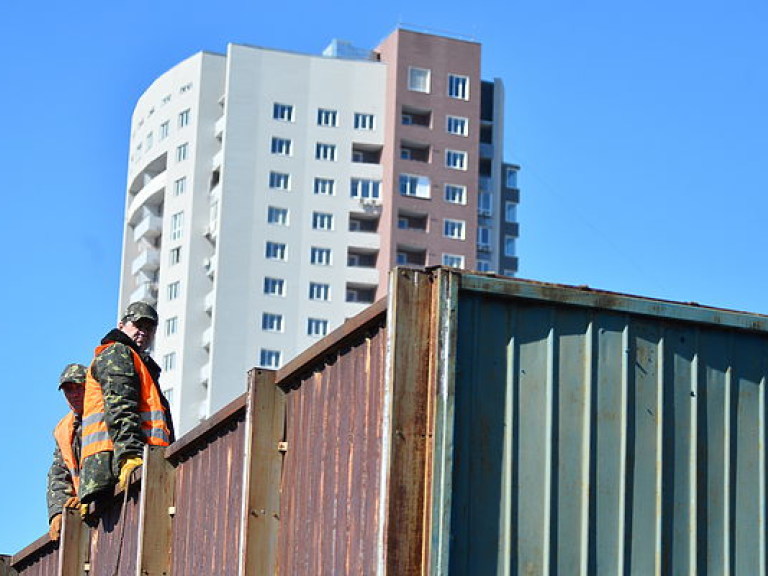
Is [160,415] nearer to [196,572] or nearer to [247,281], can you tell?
[196,572]

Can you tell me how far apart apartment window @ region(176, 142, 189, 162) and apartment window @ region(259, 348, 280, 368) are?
542 inches

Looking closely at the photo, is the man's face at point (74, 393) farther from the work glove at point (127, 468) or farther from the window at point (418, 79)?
the window at point (418, 79)

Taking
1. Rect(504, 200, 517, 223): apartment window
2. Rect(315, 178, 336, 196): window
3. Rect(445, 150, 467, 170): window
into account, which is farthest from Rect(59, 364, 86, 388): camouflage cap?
Rect(504, 200, 517, 223): apartment window

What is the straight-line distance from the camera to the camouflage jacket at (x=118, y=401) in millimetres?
12398

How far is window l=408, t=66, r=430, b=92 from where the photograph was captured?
382 feet

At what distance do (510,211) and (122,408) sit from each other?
385 ft

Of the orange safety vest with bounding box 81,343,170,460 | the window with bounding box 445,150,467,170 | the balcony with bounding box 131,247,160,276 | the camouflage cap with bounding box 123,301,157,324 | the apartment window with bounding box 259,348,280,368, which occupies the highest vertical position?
the window with bounding box 445,150,467,170

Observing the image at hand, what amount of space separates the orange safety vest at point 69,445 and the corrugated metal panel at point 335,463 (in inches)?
212

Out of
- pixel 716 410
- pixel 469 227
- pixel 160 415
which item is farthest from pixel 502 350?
pixel 469 227

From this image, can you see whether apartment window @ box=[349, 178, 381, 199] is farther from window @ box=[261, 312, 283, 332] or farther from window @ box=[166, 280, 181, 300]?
window @ box=[166, 280, 181, 300]

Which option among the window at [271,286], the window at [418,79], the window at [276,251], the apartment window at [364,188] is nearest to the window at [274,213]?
the window at [276,251]

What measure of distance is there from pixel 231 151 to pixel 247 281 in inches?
310

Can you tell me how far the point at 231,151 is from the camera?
112m

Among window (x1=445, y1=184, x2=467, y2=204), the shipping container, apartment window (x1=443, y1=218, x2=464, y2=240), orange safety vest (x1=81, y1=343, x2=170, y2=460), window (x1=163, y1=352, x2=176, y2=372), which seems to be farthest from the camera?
apartment window (x1=443, y1=218, x2=464, y2=240)
